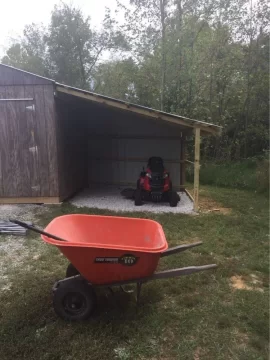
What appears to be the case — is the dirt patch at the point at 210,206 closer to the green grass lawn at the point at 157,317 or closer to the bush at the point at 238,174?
the bush at the point at 238,174

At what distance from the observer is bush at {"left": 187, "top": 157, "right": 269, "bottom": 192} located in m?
7.43

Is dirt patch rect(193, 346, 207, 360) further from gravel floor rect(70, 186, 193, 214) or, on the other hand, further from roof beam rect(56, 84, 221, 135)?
roof beam rect(56, 84, 221, 135)

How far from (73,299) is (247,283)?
1.73 meters

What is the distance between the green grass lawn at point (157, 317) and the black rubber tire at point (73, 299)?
0.07m

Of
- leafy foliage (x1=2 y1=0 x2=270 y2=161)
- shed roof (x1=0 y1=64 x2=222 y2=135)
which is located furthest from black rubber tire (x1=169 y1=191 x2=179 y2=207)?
leafy foliage (x1=2 y1=0 x2=270 y2=161)

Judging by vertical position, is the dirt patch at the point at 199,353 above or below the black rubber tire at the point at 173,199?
below

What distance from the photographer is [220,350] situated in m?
1.84

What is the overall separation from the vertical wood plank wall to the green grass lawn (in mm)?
2459

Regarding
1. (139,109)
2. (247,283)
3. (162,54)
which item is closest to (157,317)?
(247,283)

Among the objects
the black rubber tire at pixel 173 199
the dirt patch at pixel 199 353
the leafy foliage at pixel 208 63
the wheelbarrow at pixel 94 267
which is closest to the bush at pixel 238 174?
the leafy foliage at pixel 208 63

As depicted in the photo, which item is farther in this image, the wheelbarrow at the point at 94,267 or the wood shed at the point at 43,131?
the wood shed at the point at 43,131

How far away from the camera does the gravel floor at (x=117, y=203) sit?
556 cm

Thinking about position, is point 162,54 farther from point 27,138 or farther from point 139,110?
point 27,138

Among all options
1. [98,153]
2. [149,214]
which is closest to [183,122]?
[149,214]
